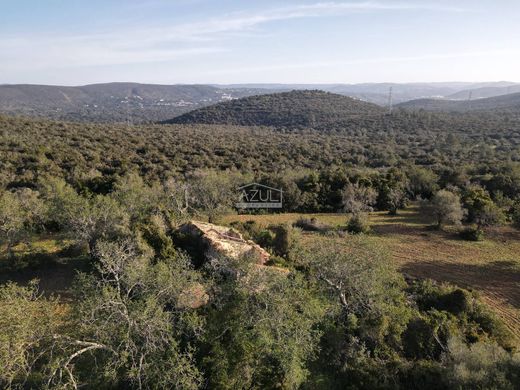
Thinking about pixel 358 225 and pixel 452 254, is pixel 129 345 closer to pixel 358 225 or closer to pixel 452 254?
pixel 358 225

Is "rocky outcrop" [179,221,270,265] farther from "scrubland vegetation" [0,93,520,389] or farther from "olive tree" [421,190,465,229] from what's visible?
"olive tree" [421,190,465,229]

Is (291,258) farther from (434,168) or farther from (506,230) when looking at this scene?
(434,168)

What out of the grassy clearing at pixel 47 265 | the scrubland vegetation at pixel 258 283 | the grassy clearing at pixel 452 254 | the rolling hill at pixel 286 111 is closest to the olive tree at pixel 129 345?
the scrubland vegetation at pixel 258 283

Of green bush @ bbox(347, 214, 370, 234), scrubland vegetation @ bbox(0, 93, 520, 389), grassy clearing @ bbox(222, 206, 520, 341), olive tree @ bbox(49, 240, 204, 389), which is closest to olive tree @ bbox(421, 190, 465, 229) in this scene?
scrubland vegetation @ bbox(0, 93, 520, 389)

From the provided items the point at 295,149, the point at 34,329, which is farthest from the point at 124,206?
the point at 295,149
